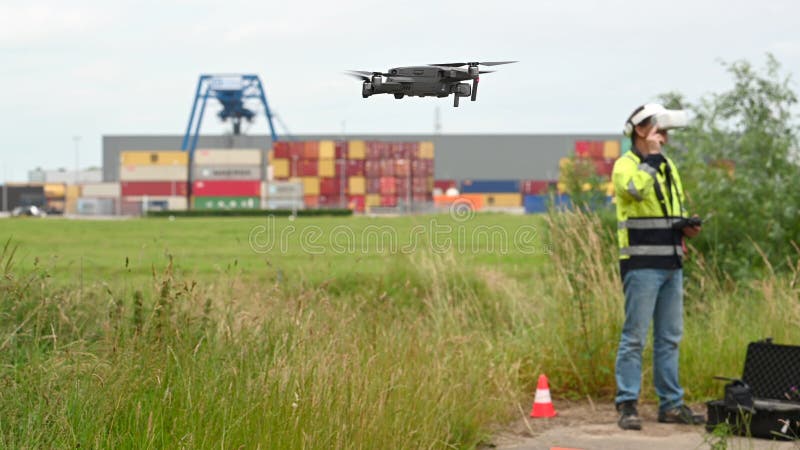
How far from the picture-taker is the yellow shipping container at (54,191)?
361 feet

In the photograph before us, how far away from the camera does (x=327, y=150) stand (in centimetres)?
8094

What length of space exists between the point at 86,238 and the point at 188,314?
1230 inches

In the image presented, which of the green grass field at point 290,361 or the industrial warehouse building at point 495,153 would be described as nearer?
the green grass field at point 290,361

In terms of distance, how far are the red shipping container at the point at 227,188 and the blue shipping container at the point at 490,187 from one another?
21.3 m

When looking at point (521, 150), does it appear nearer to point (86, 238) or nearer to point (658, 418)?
point (86, 238)

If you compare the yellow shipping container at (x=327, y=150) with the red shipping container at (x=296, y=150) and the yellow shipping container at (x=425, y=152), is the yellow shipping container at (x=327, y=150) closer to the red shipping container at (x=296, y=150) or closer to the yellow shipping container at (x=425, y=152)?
the red shipping container at (x=296, y=150)

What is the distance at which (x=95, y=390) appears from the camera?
4477 mm

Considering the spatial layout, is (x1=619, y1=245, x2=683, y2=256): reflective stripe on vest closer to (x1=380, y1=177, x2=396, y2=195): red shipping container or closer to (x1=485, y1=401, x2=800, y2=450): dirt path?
(x1=485, y1=401, x2=800, y2=450): dirt path

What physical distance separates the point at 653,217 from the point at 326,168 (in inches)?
2940

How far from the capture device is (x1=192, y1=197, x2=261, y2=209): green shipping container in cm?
8581

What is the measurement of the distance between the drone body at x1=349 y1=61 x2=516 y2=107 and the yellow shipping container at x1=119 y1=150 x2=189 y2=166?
308ft

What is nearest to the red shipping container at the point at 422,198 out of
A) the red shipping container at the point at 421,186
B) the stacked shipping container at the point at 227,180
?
the red shipping container at the point at 421,186

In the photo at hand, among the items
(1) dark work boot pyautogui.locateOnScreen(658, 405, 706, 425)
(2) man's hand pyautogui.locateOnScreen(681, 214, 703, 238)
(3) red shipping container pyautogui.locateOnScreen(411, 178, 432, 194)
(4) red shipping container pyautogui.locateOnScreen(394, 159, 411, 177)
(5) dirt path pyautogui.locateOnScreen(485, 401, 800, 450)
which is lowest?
(5) dirt path pyautogui.locateOnScreen(485, 401, 800, 450)

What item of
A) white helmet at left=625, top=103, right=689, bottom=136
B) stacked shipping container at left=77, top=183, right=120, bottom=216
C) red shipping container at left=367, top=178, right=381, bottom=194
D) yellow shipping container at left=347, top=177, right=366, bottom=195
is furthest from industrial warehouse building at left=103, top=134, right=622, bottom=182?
white helmet at left=625, top=103, right=689, bottom=136
